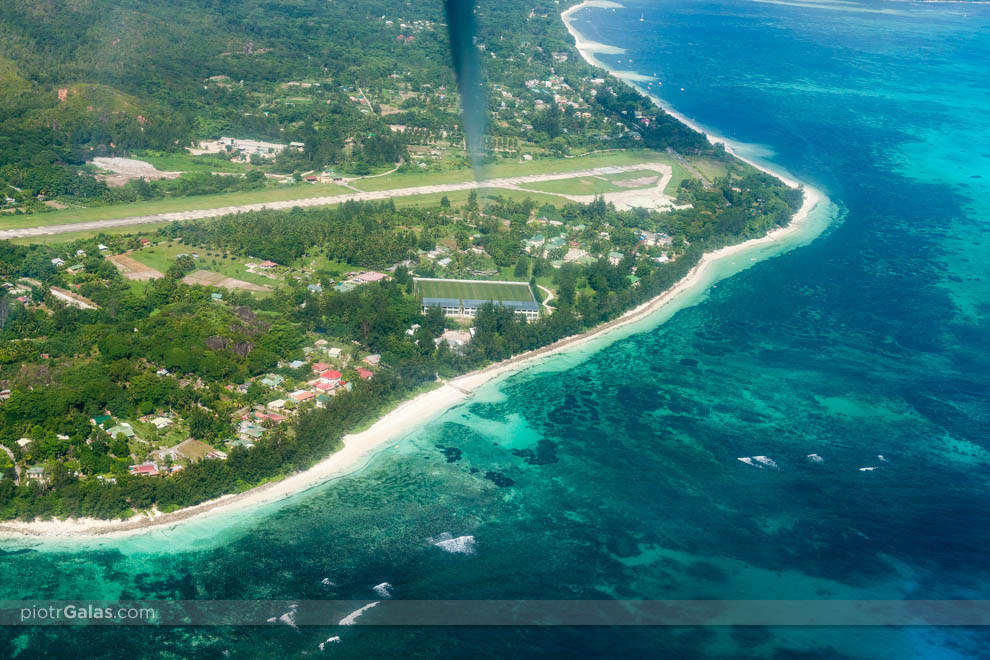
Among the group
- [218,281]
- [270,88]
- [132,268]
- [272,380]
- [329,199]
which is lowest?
[272,380]

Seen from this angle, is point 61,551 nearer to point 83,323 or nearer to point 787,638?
point 83,323

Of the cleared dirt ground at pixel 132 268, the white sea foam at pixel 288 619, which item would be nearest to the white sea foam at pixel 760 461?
the white sea foam at pixel 288 619

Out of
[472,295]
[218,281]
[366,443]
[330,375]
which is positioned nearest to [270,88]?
[218,281]

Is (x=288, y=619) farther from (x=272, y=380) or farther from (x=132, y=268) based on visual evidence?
(x=132, y=268)

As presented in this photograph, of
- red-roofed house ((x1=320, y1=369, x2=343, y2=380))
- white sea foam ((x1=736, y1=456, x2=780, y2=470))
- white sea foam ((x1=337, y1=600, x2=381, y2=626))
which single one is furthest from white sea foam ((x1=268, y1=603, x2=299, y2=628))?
white sea foam ((x1=736, y1=456, x2=780, y2=470))

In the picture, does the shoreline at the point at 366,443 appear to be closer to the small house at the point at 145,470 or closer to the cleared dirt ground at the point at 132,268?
the small house at the point at 145,470

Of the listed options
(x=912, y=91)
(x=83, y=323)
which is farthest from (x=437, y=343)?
(x=912, y=91)
